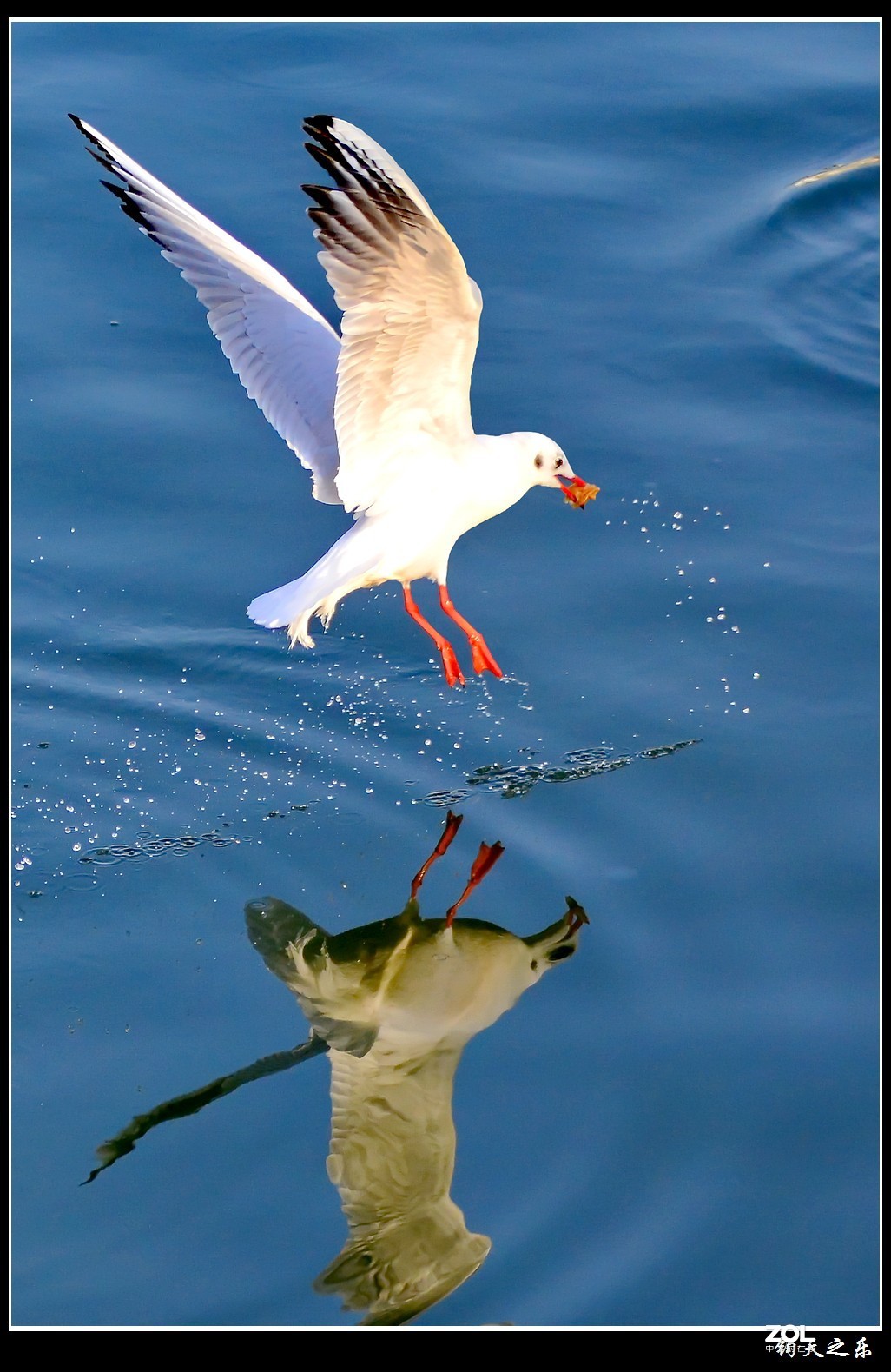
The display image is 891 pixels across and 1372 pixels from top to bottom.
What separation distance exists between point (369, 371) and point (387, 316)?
242mm

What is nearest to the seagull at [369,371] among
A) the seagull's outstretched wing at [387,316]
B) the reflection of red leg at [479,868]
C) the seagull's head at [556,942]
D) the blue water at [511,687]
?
the seagull's outstretched wing at [387,316]

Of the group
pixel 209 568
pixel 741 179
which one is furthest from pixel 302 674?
pixel 741 179

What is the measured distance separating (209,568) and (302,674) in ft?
2.05

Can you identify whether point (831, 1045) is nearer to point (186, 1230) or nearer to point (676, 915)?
point (676, 915)

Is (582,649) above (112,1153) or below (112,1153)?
above

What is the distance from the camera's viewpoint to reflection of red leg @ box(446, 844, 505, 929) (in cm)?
448

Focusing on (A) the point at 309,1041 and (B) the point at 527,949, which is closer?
(A) the point at 309,1041

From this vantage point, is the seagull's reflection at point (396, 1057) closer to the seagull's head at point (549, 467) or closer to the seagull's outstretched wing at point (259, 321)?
the seagull's head at point (549, 467)

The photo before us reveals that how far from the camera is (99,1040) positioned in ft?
13.1

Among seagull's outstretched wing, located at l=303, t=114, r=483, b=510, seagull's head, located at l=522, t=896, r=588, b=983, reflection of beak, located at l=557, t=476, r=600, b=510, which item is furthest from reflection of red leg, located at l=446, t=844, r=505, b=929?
reflection of beak, located at l=557, t=476, r=600, b=510

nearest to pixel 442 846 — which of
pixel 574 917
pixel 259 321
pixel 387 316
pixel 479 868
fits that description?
pixel 479 868

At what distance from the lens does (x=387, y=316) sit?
4504 mm

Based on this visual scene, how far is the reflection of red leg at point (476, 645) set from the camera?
5.07 meters

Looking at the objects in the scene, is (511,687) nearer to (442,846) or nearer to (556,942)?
(442,846)
